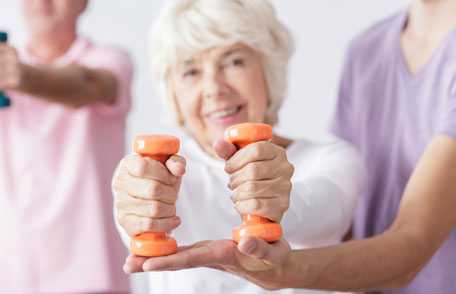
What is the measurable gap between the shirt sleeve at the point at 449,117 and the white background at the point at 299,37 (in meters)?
0.79

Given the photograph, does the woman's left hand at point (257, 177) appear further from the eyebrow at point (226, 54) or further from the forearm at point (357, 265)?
the eyebrow at point (226, 54)

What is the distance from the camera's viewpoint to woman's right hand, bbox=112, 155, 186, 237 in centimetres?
76

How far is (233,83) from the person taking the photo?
110 centimetres

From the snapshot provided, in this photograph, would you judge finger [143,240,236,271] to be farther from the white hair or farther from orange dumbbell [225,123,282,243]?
the white hair

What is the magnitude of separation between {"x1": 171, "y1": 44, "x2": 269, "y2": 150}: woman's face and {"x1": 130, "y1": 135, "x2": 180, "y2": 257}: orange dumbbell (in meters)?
0.34

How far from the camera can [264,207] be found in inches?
30.1

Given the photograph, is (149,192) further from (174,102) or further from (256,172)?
(174,102)

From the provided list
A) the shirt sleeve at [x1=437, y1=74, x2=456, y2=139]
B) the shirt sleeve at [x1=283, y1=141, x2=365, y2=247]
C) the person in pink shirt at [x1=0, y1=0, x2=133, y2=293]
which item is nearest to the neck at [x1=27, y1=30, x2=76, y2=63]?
the person in pink shirt at [x1=0, y1=0, x2=133, y2=293]

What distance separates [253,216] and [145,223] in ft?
0.35

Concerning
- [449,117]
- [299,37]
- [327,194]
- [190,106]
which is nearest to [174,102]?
[190,106]

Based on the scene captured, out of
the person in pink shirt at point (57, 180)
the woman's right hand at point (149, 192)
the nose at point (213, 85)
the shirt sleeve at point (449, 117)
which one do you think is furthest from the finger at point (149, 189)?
the person in pink shirt at point (57, 180)

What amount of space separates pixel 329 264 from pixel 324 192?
0.12m

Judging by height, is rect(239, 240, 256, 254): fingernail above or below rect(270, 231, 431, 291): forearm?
above

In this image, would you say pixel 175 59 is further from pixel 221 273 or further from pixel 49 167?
pixel 49 167
